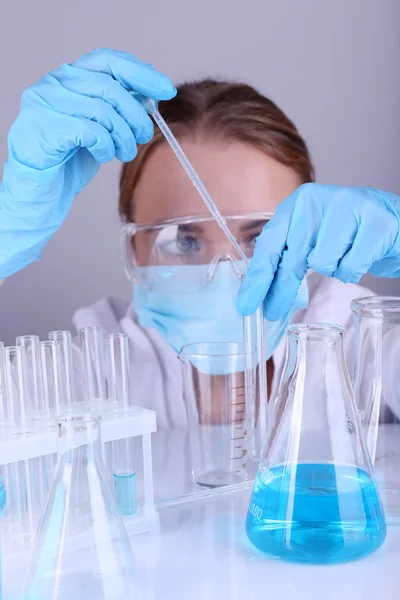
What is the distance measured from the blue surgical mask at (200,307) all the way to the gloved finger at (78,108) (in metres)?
0.72

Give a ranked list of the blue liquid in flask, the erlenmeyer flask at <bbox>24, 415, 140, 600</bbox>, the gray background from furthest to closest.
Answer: the gray background
the blue liquid in flask
the erlenmeyer flask at <bbox>24, 415, 140, 600</bbox>

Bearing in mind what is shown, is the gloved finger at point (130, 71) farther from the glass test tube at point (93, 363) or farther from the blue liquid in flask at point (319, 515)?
the blue liquid in flask at point (319, 515)

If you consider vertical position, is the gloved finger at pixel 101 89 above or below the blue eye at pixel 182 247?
above

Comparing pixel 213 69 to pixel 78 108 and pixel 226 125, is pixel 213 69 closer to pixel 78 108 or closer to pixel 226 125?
pixel 226 125

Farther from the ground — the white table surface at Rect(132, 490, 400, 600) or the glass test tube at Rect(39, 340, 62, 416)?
the glass test tube at Rect(39, 340, 62, 416)

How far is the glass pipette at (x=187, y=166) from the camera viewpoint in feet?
3.25

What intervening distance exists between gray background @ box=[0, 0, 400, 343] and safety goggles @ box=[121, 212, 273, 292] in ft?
1.66

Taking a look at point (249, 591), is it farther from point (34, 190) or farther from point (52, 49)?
point (52, 49)

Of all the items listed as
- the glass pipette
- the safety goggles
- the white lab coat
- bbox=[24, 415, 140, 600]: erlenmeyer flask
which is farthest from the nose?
bbox=[24, 415, 140, 600]: erlenmeyer flask

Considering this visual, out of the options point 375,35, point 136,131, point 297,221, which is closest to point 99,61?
point 136,131

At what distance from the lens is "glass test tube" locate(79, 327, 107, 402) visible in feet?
3.11

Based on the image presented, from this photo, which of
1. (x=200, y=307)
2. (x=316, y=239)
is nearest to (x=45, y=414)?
(x=316, y=239)

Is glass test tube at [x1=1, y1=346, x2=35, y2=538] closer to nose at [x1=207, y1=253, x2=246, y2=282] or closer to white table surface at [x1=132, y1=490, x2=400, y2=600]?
white table surface at [x1=132, y1=490, x2=400, y2=600]

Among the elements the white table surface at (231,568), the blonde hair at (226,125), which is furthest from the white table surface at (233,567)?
the blonde hair at (226,125)
